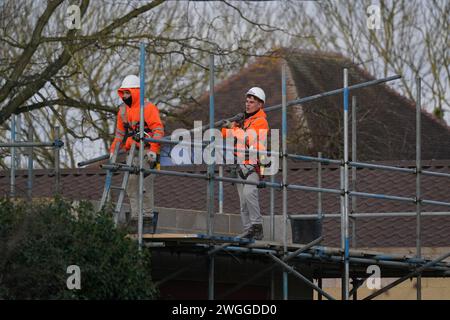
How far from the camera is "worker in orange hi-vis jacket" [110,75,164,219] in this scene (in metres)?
15.1

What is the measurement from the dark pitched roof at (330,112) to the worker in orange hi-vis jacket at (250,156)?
1471cm

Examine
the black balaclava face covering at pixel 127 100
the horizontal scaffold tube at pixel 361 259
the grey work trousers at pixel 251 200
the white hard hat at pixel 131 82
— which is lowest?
the horizontal scaffold tube at pixel 361 259

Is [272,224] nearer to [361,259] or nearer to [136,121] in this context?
[361,259]

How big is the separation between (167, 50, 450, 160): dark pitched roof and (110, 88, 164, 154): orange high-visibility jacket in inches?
584

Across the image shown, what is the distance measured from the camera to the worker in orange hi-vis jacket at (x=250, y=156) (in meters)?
15.5

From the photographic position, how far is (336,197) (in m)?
26.0

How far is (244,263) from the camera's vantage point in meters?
17.3

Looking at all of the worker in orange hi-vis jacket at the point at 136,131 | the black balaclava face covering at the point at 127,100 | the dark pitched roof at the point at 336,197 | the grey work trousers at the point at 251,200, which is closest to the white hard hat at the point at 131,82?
the worker in orange hi-vis jacket at the point at 136,131

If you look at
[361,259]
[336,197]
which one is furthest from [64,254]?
[336,197]

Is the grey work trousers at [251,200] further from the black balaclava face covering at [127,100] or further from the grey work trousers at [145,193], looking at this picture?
the black balaclava face covering at [127,100]

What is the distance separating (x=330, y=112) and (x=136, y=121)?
1791 cm
